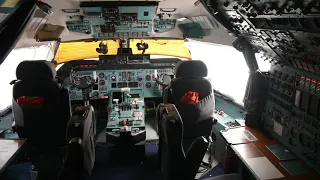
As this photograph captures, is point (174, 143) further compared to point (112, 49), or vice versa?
point (112, 49)

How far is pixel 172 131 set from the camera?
2389 millimetres

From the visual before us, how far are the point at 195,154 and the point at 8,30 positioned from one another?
194 cm

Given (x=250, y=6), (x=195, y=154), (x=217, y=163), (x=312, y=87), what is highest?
(x=250, y=6)

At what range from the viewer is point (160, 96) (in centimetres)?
552

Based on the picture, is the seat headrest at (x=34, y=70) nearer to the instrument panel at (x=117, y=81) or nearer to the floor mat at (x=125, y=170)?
the floor mat at (x=125, y=170)

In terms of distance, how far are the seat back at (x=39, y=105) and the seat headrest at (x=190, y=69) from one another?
1578 millimetres

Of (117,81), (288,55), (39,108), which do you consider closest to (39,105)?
(39,108)

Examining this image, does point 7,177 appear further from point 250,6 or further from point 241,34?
point 241,34

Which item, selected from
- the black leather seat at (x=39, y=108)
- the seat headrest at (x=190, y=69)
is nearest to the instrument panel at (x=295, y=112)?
the seat headrest at (x=190, y=69)

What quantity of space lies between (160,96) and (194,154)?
3.23m

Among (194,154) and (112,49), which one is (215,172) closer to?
(194,154)

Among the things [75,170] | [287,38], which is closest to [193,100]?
[287,38]

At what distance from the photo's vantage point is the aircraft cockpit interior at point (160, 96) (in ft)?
7.63

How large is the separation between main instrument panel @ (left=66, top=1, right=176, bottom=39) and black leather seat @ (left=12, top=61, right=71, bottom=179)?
0.96 m
